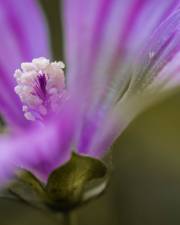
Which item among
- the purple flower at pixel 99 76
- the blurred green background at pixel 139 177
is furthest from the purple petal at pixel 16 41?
the blurred green background at pixel 139 177

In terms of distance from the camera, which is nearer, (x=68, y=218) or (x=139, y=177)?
(x=68, y=218)

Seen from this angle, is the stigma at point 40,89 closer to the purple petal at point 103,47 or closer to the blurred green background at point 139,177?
the purple petal at point 103,47

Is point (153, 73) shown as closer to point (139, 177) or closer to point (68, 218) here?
point (68, 218)

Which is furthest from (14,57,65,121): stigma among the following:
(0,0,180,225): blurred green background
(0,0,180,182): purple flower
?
(0,0,180,225): blurred green background

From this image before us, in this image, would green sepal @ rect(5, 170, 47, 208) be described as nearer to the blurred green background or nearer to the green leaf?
the green leaf

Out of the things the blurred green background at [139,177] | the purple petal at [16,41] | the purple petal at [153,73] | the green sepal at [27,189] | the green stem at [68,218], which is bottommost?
the blurred green background at [139,177]

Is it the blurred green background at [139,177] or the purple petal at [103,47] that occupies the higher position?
the purple petal at [103,47]

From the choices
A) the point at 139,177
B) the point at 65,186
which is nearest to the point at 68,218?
the point at 65,186
